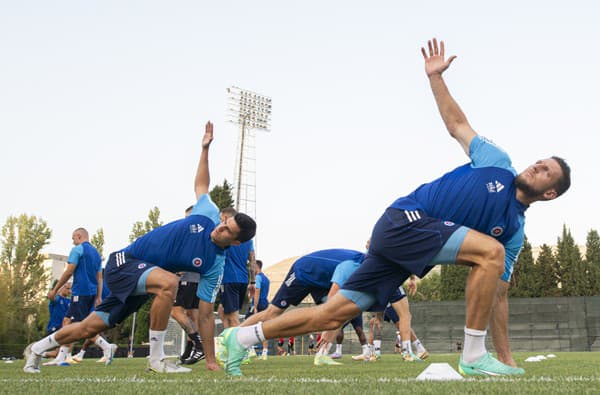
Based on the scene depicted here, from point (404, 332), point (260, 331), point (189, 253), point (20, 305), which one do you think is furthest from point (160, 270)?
point (20, 305)

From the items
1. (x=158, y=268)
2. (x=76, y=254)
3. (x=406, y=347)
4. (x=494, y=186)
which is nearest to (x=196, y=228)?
(x=158, y=268)

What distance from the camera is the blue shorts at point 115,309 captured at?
6.39 m

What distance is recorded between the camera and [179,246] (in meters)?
6.36

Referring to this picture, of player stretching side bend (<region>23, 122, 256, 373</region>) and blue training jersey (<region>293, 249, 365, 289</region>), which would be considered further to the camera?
blue training jersey (<region>293, 249, 365, 289</region>)

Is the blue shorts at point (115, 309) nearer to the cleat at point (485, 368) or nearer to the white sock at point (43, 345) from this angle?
the white sock at point (43, 345)

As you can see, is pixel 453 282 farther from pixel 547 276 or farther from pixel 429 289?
pixel 429 289

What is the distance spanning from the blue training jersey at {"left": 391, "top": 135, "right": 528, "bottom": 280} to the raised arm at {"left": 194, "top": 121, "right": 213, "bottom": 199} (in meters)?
3.17

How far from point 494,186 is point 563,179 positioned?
507 mm

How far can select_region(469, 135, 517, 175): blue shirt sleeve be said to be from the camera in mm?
4633

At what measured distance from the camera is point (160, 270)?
609 cm

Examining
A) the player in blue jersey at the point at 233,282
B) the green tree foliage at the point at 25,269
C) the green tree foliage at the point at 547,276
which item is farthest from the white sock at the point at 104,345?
the green tree foliage at the point at 547,276

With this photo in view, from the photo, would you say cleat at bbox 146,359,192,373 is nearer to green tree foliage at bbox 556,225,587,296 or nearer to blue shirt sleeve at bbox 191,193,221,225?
blue shirt sleeve at bbox 191,193,221,225

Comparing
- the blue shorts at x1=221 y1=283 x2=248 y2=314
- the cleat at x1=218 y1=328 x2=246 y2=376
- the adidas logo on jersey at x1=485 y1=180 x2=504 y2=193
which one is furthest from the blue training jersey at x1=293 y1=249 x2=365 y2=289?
the adidas logo on jersey at x1=485 y1=180 x2=504 y2=193

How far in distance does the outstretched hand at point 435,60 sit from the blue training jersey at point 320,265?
4.35m
